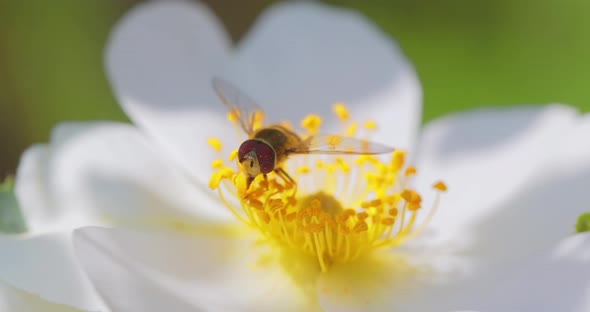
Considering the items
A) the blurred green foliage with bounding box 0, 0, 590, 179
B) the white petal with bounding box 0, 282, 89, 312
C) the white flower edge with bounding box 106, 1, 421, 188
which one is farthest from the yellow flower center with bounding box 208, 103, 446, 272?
the blurred green foliage with bounding box 0, 0, 590, 179

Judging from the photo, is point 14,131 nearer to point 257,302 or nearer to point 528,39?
point 257,302

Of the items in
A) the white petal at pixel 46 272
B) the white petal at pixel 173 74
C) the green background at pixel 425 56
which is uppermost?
the green background at pixel 425 56

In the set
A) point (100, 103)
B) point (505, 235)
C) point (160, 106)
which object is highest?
point (100, 103)

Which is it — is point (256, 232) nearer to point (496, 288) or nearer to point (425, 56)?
point (496, 288)

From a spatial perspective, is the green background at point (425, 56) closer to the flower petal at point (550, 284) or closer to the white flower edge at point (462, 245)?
the white flower edge at point (462, 245)

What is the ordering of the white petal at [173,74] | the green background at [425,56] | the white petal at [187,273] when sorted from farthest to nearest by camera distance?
the green background at [425,56] → the white petal at [173,74] → the white petal at [187,273]

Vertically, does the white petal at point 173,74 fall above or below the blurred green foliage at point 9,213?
above

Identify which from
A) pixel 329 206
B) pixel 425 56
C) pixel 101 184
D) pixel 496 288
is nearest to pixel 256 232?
pixel 329 206

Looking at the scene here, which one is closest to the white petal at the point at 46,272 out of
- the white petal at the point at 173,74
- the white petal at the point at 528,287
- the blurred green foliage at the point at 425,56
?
the white petal at the point at 173,74

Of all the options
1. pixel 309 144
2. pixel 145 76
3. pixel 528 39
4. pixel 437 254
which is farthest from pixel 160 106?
pixel 528 39
